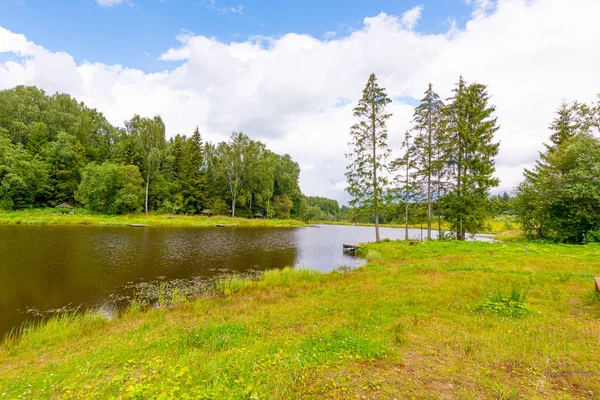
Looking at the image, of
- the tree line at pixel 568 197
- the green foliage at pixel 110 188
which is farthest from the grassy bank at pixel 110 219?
the tree line at pixel 568 197

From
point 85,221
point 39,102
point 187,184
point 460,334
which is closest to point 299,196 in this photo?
point 187,184

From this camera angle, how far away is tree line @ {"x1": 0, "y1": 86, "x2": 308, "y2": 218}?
5072cm

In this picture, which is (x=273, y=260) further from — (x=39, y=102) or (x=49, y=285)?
(x=39, y=102)

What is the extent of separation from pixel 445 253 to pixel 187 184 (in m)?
58.7

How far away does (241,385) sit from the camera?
4.03 meters

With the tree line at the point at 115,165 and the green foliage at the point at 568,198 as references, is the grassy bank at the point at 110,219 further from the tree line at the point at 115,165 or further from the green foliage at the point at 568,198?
the green foliage at the point at 568,198

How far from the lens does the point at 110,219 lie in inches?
1829

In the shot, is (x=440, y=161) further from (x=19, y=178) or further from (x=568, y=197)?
(x=19, y=178)

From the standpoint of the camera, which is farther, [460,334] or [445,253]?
[445,253]

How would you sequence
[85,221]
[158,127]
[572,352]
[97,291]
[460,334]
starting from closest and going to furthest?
[572,352]
[460,334]
[97,291]
[85,221]
[158,127]

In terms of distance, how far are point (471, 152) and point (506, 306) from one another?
21986mm

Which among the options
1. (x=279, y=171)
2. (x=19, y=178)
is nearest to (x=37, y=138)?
(x=19, y=178)

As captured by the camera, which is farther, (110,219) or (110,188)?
(110,188)

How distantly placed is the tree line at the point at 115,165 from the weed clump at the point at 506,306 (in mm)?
59663
